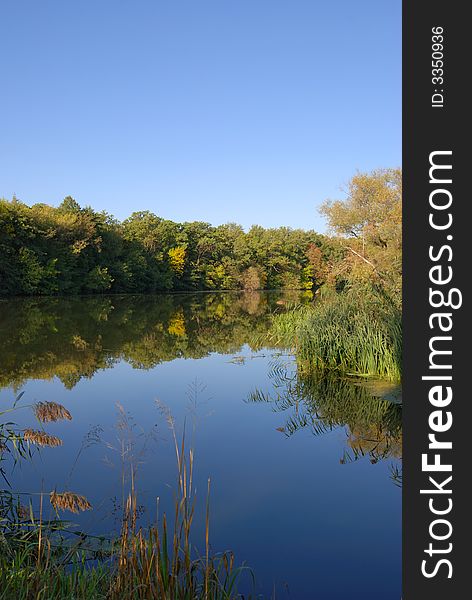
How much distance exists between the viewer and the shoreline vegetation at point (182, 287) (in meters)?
2.53

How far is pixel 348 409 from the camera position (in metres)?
7.65

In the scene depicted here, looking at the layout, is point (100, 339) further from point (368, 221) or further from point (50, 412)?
point (50, 412)

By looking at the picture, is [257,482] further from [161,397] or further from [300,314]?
[300,314]

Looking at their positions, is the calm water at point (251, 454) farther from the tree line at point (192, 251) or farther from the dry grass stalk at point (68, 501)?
the tree line at point (192, 251)

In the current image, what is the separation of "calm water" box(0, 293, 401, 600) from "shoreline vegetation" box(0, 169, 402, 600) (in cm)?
26

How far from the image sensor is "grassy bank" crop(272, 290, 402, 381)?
28.0 ft

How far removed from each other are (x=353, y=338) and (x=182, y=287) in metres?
46.5

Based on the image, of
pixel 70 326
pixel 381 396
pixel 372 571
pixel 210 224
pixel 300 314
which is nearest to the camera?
pixel 372 571

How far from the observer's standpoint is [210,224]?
65188 mm

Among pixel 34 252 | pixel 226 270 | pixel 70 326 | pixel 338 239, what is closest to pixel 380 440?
pixel 70 326

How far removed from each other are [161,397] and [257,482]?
382 cm

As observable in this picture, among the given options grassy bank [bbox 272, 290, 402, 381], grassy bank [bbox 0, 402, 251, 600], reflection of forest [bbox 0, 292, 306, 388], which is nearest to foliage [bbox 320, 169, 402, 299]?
reflection of forest [bbox 0, 292, 306, 388]

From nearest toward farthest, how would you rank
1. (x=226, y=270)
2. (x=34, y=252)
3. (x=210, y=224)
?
(x=34, y=252)
(x=226, y=270)
(x=210, y=224)

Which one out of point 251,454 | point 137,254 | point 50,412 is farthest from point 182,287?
point 50,412
